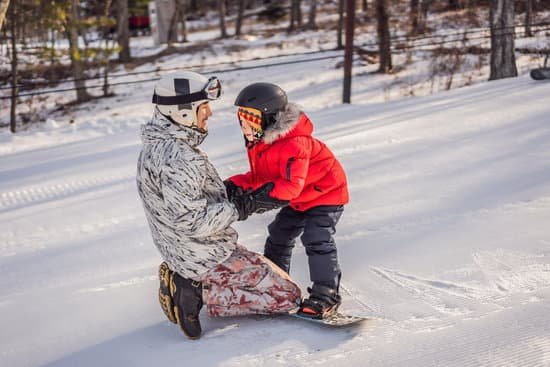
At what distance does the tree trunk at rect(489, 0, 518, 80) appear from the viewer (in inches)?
405

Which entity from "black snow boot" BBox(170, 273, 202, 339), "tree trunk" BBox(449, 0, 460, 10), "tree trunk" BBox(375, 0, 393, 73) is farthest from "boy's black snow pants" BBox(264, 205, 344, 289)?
"tree trunk" BBox(449, 0, 460, 10)

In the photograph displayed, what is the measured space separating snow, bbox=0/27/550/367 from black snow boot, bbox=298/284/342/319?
92 millimetres

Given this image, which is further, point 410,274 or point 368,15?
point 368,15

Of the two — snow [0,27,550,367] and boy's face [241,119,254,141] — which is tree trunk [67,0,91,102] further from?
boy's face [241,119,254,141]

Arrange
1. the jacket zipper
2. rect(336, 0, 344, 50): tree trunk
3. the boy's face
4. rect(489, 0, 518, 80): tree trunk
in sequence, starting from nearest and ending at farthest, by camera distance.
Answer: the jacket zipper → the boy's face → rect(489, 0, 518, 80): tree trunk → rect(336, 0, 344, 50): tree trunk

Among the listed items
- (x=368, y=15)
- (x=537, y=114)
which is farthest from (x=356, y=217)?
(x=368, y=15)

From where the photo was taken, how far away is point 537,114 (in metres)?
7.21

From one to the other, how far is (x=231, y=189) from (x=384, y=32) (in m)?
12.1

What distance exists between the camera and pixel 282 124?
9.93 ft

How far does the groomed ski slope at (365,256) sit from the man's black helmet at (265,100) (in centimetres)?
109

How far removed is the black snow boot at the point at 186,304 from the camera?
9.68 ft

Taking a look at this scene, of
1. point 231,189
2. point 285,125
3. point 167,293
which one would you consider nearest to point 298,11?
point 231,189

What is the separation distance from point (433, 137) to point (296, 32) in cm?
2037

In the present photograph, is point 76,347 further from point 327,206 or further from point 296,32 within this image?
point 296,32
